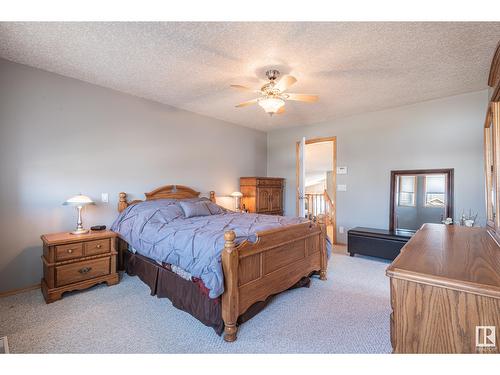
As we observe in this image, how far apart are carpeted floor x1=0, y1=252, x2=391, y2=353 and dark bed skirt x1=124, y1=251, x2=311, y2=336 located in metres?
0.07

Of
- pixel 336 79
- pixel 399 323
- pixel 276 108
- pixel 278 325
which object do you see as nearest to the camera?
pixel 399 323

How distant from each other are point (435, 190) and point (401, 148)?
85cm

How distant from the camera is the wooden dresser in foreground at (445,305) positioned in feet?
2.55

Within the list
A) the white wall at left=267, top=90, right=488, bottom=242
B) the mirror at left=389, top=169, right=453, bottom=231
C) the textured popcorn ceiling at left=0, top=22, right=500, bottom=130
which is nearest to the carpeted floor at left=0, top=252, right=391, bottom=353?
the mirror at left=389, top=169, right=453, bottom=231

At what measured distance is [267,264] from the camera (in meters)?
2.29

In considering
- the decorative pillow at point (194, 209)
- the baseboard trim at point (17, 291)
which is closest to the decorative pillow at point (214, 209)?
the decorative pillow at point (194, 209)

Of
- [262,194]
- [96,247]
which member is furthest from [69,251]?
[262,194]

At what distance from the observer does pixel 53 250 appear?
250 cm

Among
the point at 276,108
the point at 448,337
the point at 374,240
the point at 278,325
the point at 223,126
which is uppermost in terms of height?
the point at 223,126

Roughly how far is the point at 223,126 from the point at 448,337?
468 centimetres

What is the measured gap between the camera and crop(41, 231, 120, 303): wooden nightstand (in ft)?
8.21

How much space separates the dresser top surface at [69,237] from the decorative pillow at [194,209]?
0.98m
